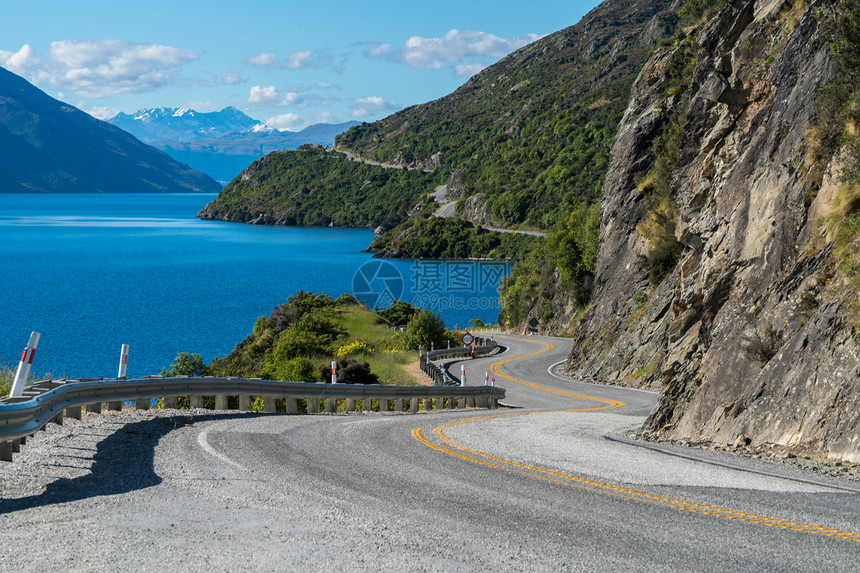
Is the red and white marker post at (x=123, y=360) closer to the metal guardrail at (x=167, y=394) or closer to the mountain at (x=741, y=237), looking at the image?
the metal guardrail at (x=167, y=394)

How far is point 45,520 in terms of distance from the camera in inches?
239

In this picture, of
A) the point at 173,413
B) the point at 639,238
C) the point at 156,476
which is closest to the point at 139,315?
the point at 639,238

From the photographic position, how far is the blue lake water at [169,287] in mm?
65438

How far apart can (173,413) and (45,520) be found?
737 centimetres

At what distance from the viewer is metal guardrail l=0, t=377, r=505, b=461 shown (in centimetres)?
786

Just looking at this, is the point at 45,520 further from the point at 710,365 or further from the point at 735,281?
the point at 735,281

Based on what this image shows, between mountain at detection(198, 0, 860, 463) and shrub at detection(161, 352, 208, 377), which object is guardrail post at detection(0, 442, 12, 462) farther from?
shrub at detection(161, 352, 208, 377)

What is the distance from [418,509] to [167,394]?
27.6 feet

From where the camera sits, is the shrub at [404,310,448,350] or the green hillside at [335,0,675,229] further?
the green hillside at [335,0,675,229]

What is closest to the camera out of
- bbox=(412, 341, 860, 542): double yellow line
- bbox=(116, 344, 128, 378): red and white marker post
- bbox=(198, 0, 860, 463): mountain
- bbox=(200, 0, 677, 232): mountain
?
bbox=(412, 341, 860, 542): double yellow line

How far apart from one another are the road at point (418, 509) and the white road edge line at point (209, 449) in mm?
27

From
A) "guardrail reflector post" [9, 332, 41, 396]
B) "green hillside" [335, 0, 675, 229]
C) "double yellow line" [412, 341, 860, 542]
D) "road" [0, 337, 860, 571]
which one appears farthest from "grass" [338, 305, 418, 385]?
"green hillside" [335, 0, 675, 229]

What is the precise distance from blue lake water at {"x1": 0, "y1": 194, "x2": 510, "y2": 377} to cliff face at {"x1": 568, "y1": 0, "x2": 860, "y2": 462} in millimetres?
31762

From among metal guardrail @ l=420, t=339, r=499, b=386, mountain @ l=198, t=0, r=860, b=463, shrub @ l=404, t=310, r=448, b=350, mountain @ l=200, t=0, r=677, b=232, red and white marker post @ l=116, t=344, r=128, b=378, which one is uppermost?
mountain @ l=200, t=0, r=677, b=232
